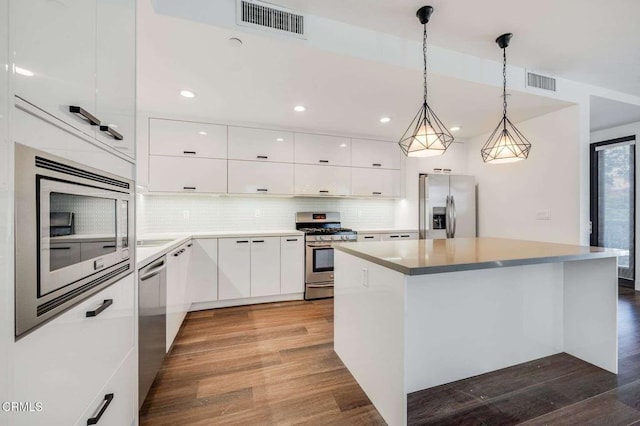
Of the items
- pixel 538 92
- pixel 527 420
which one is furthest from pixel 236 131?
pixel 527 420

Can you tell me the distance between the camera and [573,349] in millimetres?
2127

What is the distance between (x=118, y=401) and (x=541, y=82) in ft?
13.8

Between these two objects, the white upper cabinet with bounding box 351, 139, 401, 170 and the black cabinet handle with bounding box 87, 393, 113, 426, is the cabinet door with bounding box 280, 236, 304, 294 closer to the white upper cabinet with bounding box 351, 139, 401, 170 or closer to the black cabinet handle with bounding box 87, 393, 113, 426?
the white upper cabinet with bounding box 351, 139, 401, 170

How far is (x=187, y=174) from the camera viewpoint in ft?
10.8

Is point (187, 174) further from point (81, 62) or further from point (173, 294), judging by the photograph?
point (81, 62)

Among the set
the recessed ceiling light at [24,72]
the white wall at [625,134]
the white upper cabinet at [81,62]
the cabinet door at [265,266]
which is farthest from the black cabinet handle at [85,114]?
the white wall at [625,134]

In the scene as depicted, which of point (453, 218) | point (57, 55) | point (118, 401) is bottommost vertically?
point (118, 401)

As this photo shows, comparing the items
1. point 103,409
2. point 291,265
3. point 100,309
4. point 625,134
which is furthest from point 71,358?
point 625,134

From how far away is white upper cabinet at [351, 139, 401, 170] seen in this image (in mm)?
4047

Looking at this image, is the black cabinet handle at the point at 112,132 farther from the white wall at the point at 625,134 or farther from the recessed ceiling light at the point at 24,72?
the white wall at the point at 625,134

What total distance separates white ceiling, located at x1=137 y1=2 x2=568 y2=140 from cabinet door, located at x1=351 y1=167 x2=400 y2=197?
72 cm

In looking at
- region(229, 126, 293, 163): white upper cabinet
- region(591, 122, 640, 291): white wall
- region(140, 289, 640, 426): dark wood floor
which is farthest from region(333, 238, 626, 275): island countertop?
region(591, 122, 640, 291): white wall

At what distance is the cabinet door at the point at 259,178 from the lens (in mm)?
3467

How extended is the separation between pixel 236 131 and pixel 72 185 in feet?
9.35
